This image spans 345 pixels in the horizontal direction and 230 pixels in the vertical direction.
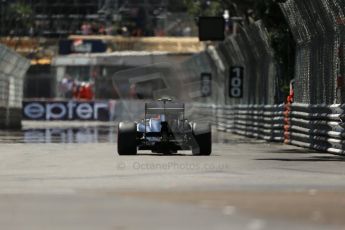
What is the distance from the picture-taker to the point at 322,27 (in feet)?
71.7

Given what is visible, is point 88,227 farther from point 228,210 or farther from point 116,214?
point 228,210

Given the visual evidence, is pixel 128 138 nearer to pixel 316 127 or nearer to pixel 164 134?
pixel 164 134

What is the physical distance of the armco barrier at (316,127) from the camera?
20.5 metres

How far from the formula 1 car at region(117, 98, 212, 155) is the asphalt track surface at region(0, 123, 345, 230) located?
249 millimetres

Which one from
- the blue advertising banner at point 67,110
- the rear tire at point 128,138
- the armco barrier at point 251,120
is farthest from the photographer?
the blue advertising banner at point 67,110

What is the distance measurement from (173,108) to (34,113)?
37808 mm

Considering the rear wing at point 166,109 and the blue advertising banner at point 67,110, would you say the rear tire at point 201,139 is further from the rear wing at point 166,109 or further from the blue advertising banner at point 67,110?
the blue advertising banner at point 67,110

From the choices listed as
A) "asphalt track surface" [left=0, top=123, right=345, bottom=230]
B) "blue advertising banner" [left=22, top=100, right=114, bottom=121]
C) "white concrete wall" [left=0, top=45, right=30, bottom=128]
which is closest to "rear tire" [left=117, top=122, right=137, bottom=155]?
"asphalt track surface" [left=0, top=123, right=345, bottom=230]

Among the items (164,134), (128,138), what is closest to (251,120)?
(164,134)

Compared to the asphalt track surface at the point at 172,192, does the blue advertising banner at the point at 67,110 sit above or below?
above

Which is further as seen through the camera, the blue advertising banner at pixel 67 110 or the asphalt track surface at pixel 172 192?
the blue advertising banner at pixel 67 110

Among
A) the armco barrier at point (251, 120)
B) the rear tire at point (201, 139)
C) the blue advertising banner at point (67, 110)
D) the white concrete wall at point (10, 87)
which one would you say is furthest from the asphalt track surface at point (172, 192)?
the blue advertising banner at point (67, 110)

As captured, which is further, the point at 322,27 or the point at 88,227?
the point at 322,27

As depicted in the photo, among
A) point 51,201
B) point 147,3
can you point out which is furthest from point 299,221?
point 147,3
